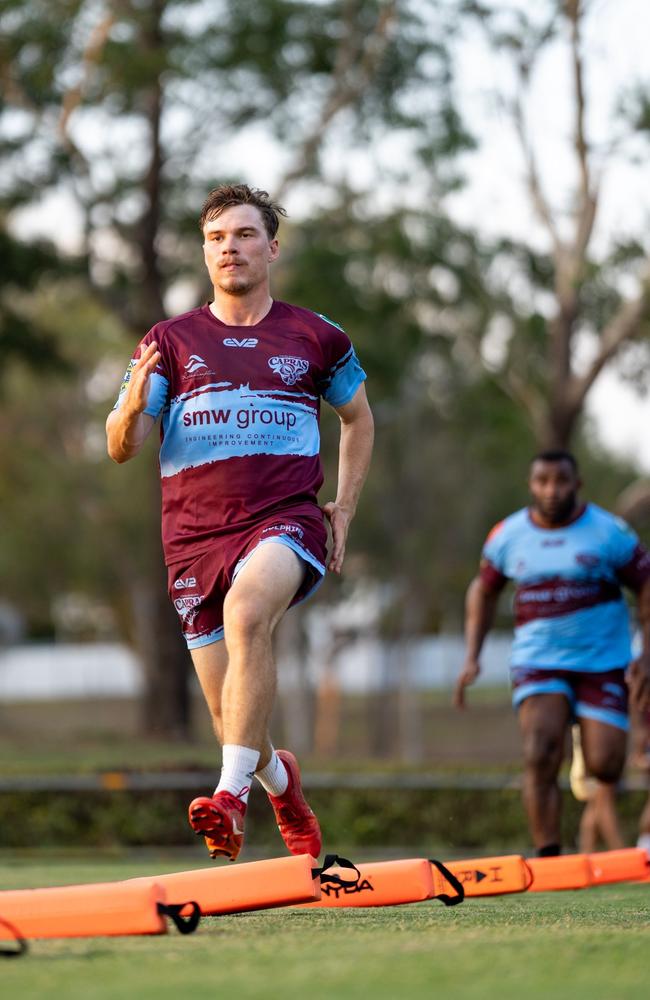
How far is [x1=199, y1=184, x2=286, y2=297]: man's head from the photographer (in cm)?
605

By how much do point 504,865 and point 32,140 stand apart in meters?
Result: 20.0

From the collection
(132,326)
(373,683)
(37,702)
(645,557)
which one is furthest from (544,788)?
(37,702)

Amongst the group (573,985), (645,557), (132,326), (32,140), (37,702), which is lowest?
(37,702)

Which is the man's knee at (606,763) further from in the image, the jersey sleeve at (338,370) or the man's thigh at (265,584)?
the man's thigh at (265,584)

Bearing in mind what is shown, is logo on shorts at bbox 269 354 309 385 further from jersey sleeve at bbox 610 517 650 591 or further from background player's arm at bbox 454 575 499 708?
background player's arm at bbox 454 575 499 708

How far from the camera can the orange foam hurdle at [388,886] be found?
5.62 m

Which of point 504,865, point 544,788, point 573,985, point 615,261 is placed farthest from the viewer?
point 615,261

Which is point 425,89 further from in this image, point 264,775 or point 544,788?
point 264,775

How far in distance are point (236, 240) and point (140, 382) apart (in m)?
0.73

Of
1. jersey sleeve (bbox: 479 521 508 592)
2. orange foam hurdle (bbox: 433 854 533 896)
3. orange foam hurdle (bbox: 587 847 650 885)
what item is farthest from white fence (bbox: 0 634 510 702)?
orange foam hurdle (bbox: 433 854 533 896)

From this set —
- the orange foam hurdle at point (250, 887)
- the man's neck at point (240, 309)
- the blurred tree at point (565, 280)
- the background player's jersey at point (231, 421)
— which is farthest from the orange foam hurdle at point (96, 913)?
the blurred tree at point (565, 280)

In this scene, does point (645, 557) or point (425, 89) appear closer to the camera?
point (645, 557)

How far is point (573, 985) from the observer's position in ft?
11.7

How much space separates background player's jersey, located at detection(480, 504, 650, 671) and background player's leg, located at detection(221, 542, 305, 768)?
375 cm
